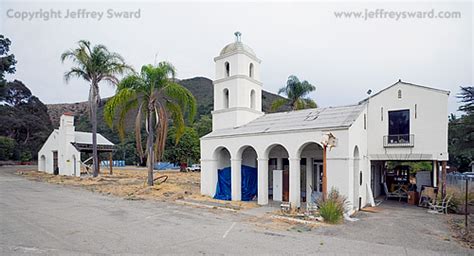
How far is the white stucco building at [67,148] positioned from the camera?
100 feet

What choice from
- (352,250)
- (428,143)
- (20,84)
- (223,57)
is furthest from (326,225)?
(20,84)

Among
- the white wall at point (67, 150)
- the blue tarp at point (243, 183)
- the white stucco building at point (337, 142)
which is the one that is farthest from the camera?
the white wall at point (67, 150)

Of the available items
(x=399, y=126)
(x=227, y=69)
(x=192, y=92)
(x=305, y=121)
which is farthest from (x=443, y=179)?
(x=192, y=92)

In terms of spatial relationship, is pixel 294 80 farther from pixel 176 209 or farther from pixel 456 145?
pixel 176 209

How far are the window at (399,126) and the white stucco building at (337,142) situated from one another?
5 centimetres

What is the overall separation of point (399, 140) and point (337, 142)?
16.5 ft

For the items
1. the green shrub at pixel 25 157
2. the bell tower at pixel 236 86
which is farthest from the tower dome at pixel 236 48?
the green shrub at pixel 25 157

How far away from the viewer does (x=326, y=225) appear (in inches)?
444

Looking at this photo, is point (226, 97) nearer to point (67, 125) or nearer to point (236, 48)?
point (236, 48)

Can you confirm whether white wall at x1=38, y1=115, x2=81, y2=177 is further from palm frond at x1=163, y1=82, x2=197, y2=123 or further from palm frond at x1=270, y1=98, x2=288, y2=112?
palm frond at x1=270, y1=98, x2=288, y2=112

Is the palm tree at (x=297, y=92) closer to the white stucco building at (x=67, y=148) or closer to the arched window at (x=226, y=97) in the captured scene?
the arched window at (x=226, y=97)

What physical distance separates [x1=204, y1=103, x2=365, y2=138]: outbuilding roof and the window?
1907 millimetres

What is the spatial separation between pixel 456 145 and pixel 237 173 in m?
21.1

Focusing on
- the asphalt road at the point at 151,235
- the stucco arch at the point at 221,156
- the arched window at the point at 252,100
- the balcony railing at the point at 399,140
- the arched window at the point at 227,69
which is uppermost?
the arched window at the point at 227,69
